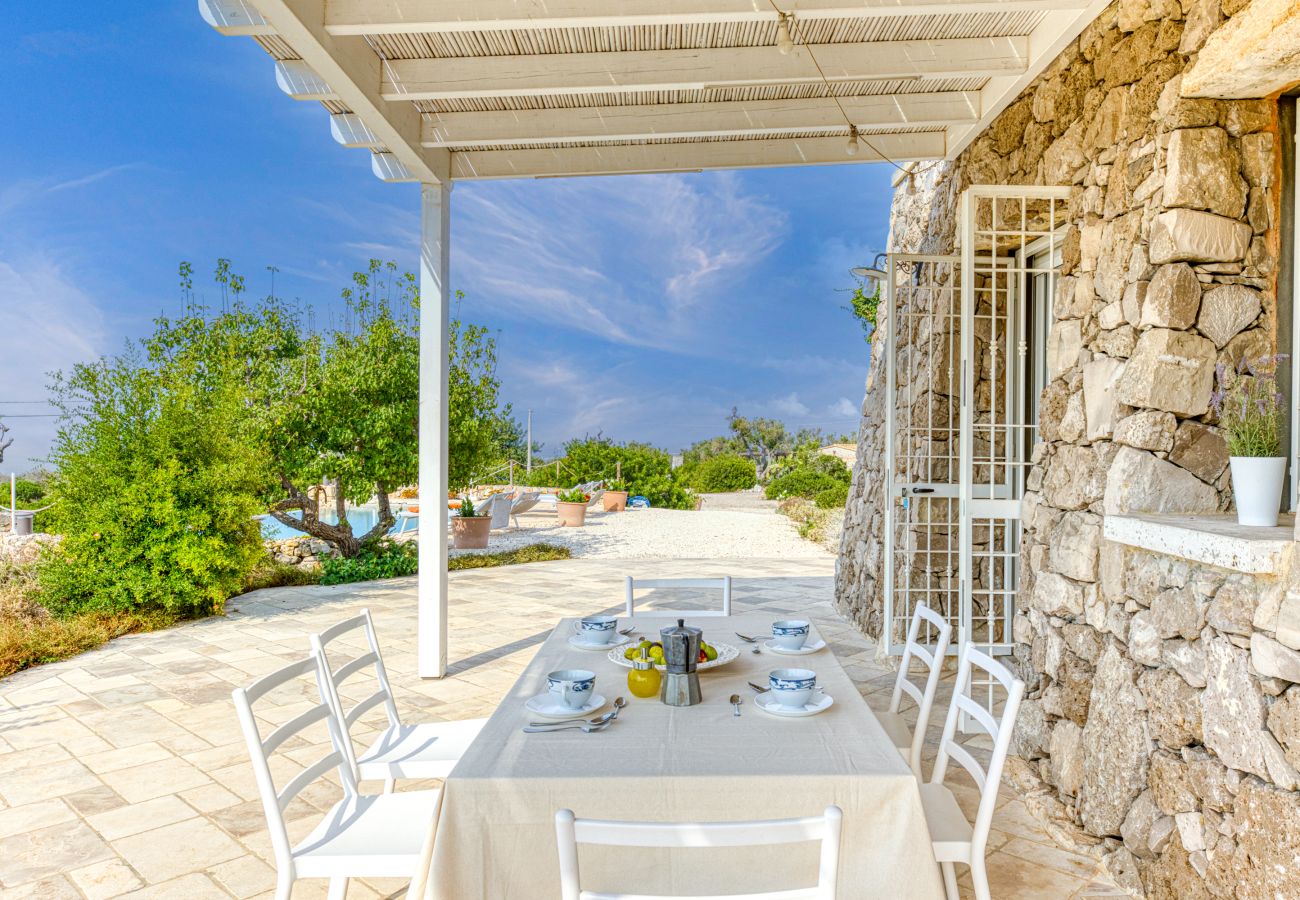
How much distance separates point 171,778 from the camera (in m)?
3.12

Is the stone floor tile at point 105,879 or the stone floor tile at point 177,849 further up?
the stone floor tile at point 177,849

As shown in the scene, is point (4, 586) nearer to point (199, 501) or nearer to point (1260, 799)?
point (199, 501)

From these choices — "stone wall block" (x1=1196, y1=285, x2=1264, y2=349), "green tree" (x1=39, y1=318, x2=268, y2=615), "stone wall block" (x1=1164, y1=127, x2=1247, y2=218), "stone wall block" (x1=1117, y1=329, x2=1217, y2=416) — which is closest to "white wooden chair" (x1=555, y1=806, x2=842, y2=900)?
"stone wall block" (x1=1117, y1=329, x2=1217, y2=416)

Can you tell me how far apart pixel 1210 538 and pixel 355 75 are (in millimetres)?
3220

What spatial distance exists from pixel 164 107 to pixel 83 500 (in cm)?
3587

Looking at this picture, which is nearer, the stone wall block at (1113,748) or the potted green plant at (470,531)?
the stone wall block at (1113,748)

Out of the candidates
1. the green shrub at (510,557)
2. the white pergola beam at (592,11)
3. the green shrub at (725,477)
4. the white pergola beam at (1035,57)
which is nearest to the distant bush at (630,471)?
the green shrub at (725,477)

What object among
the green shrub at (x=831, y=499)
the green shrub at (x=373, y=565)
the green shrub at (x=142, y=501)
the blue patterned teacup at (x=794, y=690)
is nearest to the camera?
the blue patterned teacup at (x=794, y=690)

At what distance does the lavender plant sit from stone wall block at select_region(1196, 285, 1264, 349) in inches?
3.9

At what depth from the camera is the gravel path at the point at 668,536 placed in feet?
33.8

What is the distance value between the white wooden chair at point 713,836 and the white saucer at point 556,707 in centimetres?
72

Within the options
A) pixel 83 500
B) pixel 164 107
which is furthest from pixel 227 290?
pixel 164 107

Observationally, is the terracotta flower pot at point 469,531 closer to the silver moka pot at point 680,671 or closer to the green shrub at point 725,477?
the silver moka pot at point 680,671

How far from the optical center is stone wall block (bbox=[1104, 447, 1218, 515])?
2426 mm
